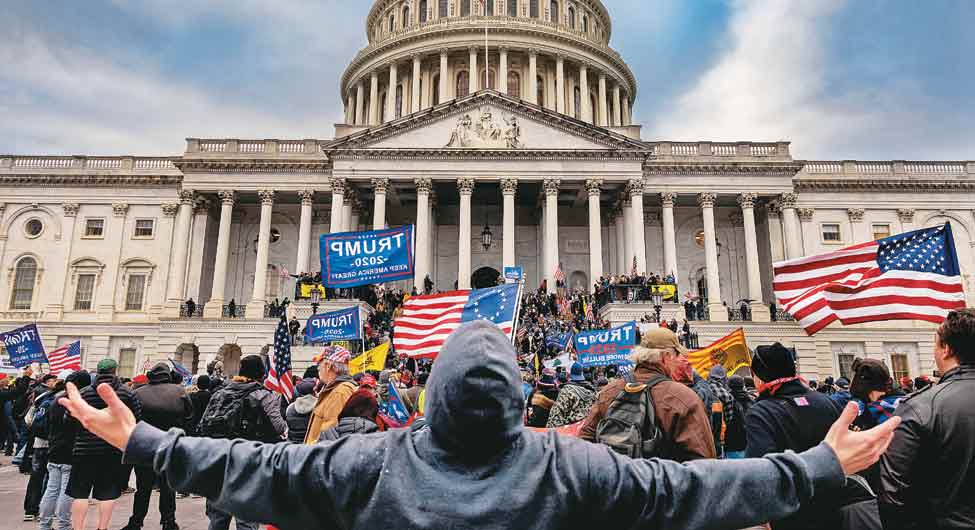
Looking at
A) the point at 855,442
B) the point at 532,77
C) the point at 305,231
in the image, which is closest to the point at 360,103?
the point at 532,77

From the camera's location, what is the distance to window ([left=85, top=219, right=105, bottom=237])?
132 ft

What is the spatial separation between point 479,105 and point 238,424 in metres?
31.5

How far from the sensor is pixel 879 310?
820 cm

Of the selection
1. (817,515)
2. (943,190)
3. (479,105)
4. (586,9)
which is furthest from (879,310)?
(586,9)

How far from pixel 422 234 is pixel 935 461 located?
106 ft

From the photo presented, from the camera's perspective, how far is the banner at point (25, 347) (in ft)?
57.3

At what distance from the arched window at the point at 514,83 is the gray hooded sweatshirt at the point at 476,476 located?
5283 cm

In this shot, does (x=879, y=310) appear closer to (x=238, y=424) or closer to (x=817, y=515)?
(x=817, y=515)

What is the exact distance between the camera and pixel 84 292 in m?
39.6

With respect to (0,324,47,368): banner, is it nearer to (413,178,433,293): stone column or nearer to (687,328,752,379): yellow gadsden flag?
(687,328,752,379): yellow gadsden flag

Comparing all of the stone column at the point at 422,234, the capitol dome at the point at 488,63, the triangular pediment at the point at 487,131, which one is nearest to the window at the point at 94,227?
the triangular pediment at the point at 487,131

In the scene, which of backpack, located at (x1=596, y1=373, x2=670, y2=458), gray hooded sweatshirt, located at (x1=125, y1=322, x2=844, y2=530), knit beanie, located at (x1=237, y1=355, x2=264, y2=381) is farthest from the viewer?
knit beanie, located at (x1=237, y1=355, x2=264, y2=381)

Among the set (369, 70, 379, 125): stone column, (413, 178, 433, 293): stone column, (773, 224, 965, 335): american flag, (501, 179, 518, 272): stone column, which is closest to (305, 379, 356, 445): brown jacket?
(773, 224, 965, 335): american flag

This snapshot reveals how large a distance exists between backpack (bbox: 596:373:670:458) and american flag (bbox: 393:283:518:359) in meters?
6.83
